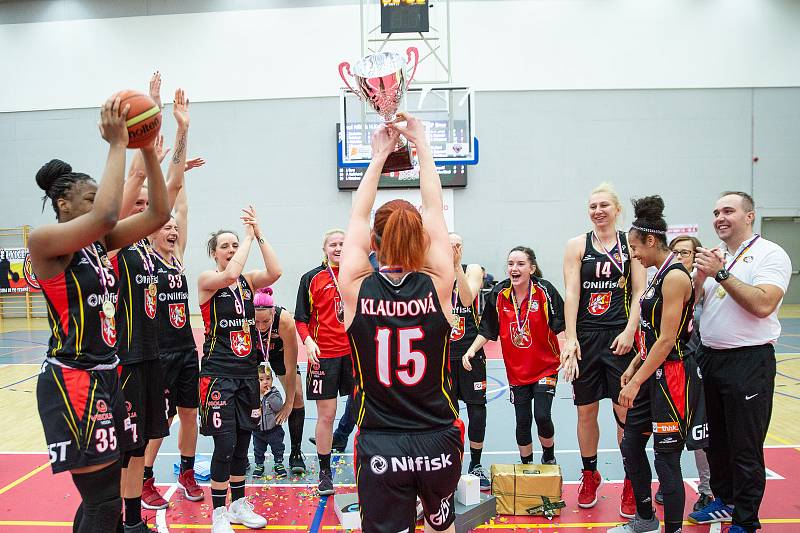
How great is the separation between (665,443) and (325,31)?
13223 mm

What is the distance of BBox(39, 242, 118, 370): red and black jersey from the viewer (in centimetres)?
230

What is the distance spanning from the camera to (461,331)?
4.59 metres

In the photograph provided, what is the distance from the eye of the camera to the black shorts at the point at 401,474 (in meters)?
2.15

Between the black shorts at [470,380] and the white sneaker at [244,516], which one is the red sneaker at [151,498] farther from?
the black shorts at [470,380]

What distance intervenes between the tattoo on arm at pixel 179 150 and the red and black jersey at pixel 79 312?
3.68 ft

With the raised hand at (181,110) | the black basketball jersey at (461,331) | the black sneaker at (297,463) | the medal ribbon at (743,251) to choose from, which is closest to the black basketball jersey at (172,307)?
the raised hand at (181,110)

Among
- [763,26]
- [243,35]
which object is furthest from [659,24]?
[243,35]

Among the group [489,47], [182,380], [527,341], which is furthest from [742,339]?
[489,47]

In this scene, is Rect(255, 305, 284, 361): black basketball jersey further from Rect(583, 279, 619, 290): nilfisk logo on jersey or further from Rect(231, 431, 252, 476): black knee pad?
Rect(583, 279, 619, 290): nilfisk logo on jersey

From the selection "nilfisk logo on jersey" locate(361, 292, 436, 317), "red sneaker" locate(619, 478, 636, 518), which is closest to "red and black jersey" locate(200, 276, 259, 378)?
"nilfisk logo on jersey" locate(361, 292, 436, 317)

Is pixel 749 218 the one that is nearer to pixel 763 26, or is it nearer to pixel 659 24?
pixel 659 24

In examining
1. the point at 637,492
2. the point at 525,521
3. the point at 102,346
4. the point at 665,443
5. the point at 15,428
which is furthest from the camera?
the point at 15,428

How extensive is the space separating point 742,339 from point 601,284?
99 centimetres

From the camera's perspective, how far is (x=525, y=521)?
3.80 m
